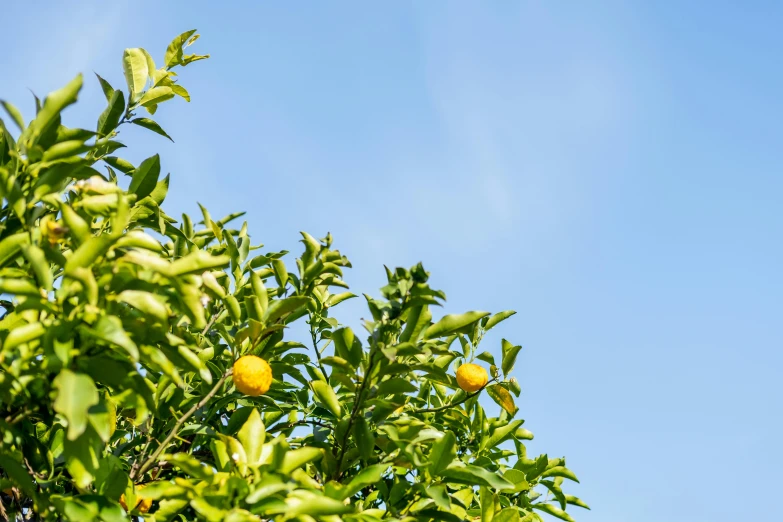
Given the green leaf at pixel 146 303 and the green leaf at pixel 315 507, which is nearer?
the green leaf at pixel 146 303

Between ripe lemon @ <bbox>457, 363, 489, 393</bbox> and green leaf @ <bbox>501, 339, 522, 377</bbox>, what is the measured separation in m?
0.08

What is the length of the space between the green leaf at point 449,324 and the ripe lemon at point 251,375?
0.54 meters

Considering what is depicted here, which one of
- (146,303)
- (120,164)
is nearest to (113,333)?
(146,303)

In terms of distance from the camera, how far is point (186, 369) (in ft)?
6.66

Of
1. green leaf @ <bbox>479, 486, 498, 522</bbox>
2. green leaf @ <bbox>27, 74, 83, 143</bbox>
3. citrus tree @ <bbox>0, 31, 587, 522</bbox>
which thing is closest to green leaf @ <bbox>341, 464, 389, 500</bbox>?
citrus tree @ <bbox>0, 31, 587, 522</bbox>

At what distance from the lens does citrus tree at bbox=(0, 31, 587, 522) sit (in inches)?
71.3

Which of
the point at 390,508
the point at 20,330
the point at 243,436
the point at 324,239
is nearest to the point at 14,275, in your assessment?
the point at 20,330

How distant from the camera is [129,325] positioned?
1836mm

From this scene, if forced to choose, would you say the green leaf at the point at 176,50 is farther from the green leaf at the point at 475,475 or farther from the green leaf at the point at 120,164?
the green leaf at the point at 475,475

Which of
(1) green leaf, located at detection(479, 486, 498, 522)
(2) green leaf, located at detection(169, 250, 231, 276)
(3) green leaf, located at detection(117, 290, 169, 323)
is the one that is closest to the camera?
(3) green leaf, located at detection(117, 290, 169, 323)

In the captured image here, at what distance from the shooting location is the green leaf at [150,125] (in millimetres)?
2865

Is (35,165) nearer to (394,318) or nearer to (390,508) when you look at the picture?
(394,318)

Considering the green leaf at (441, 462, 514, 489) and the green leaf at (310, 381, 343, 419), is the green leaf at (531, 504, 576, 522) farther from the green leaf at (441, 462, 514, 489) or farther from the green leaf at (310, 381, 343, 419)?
the green leaf at (310, 381, 343, 419)

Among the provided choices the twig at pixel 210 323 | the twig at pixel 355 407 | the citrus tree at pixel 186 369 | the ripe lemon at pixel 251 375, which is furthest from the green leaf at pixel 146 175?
the twig at pixel 355 407
